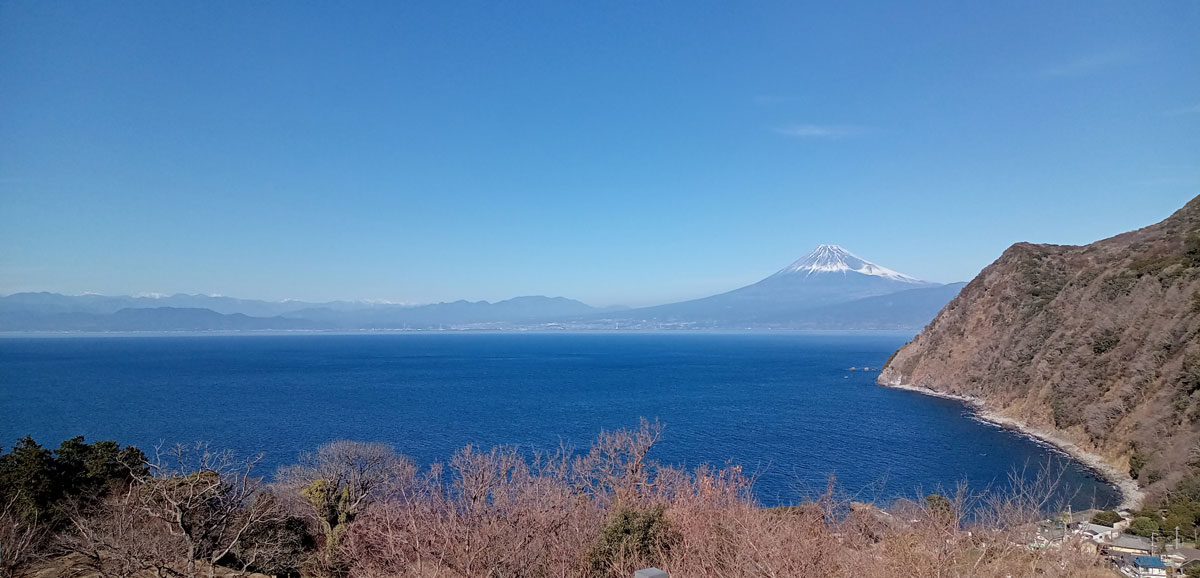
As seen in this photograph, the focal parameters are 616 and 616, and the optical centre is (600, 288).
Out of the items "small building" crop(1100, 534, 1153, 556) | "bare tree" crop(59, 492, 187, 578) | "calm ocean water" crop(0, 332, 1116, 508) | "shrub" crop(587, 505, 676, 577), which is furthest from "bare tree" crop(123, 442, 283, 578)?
"small building" crop(1100, 534, 1153, 556)

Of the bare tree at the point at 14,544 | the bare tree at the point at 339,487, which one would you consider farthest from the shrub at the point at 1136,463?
the bare tree at the point at 14,544

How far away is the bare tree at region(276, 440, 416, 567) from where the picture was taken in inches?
635

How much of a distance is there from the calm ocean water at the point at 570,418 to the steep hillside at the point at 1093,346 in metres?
3.55

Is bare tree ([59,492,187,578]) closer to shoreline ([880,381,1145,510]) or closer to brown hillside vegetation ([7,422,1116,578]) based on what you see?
brown hillside vegetation ([7,422,1116,578])

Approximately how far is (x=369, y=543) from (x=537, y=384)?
64856 millimetres

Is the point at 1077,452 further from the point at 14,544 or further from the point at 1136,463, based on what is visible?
the point at 14,544

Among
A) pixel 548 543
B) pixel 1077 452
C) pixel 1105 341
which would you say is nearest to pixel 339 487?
pixel 548 543

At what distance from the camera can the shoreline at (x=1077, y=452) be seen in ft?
95.3

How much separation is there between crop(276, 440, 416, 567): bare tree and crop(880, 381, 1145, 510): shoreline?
31.9 m

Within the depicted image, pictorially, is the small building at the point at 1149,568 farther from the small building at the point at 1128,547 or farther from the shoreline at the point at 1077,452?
the shoreline at the point at 1077,452

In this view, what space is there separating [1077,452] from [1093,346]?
10.4 meters

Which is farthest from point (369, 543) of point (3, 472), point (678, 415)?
point (678, 415)

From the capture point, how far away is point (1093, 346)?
44469 millimetres

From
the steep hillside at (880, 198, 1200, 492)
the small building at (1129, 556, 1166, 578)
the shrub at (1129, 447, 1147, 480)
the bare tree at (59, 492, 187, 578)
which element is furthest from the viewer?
the steep hillside at (880, 198, 1200, 492)
